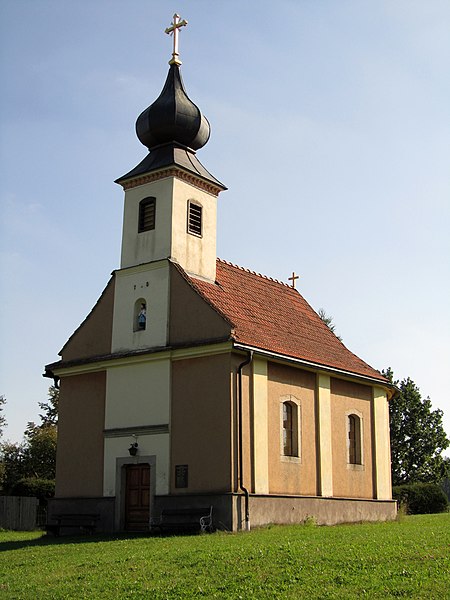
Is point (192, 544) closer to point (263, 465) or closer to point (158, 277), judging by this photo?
point (263, 465)

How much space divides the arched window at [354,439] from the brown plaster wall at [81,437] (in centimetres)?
821

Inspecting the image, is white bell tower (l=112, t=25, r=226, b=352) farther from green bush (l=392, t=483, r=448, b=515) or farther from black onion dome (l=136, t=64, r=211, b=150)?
green bush (l=392, t=483, r=448, b=515)

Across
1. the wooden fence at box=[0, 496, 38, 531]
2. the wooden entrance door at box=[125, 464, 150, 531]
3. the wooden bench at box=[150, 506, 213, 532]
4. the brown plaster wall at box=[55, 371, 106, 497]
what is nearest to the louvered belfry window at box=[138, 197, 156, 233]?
the brown plaster wall at box=[55, 371, 106, 497]

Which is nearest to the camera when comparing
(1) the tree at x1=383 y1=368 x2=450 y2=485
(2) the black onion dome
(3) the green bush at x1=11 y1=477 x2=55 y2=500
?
(2) the black onion dome

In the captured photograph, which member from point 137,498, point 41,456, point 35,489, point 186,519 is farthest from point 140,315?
point 41,456

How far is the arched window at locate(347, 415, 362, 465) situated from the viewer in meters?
28.0

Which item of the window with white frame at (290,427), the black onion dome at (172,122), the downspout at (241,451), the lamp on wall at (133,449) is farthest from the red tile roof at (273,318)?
the lamp on wall at (133,449)

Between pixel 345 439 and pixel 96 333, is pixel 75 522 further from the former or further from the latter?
pixel 345 439

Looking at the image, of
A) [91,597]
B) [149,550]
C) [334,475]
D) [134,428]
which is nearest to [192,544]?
[149,550]

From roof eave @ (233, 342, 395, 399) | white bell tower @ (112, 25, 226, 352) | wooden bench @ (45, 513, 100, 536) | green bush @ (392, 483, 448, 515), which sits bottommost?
wooden bench @ (45, 513, 100, 536)

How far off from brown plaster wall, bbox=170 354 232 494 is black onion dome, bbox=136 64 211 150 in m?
7.61

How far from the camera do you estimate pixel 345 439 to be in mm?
27594

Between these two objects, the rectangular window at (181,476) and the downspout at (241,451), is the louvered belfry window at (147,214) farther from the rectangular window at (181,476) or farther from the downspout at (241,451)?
the rectangular window at (181,476)

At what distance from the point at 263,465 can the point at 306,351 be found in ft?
15.4
